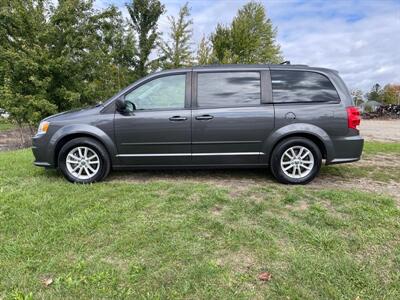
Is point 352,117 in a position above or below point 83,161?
above

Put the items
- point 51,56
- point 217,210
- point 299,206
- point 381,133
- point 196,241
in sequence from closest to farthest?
→ point 196,241 < point 217,210 < point 299,206 < point 51,56 < point 381,133

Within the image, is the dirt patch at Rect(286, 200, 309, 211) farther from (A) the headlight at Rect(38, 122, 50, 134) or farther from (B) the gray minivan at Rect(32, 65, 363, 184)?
(A) the headlight at Rect(38, 122, 50, 134)

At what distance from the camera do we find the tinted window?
4.65 meters

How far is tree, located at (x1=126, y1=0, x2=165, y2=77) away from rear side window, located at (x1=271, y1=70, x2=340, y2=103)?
44.8ft

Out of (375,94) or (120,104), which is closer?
(120,104)

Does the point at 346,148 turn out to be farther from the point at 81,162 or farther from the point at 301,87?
the point at 81,162

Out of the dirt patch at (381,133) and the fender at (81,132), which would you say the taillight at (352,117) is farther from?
the dirt patch at (381,133)

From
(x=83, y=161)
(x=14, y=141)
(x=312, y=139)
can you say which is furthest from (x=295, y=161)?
(x=14, y=141)

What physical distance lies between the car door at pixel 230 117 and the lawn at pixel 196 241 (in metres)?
0.49

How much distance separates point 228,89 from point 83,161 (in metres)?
2.32

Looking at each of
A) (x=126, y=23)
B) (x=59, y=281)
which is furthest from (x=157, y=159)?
(x=126, y=23)

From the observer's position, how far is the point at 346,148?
461 cm

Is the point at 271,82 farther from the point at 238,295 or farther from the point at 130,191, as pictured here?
the point at 238,295

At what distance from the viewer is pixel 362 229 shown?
3.28m
